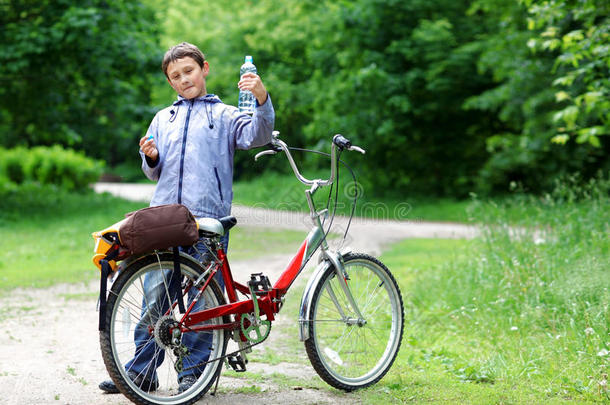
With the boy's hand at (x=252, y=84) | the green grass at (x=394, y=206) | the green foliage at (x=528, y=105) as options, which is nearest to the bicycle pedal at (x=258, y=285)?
the boy's hand at (x=252, y=84)

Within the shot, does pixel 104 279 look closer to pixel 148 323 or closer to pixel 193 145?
pixel 148 323

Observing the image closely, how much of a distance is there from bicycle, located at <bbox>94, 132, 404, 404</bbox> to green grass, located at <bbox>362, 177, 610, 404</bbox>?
0.30 meters

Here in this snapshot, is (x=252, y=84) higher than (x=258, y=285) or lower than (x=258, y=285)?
higher

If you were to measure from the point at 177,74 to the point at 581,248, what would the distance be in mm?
4195

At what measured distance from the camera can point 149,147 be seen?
13.1 ft

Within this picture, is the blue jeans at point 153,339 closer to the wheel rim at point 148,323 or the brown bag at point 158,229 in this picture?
the wheel rim at point 148,323

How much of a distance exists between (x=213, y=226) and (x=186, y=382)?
33.7 inches

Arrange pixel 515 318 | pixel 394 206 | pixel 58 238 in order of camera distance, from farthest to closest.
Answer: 1. pixel 394 206
2. pixel 58 238
3. pixel 515 318

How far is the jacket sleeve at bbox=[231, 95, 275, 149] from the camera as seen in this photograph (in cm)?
399

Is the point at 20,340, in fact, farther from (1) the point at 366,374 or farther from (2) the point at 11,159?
(2) the point at 11,159

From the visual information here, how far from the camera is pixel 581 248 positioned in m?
6.70

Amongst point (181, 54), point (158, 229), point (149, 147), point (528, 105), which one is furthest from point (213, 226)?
point (528, 105)

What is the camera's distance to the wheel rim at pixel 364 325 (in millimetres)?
4363

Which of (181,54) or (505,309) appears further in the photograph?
(505,309)
